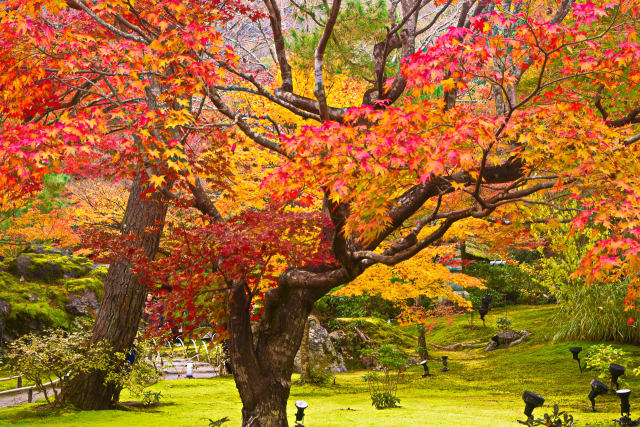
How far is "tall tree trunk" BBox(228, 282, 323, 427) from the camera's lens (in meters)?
5.48

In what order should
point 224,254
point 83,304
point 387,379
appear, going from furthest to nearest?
point 83,304
point 387,379
point 224,254

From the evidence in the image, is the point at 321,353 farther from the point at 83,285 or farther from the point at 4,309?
the point at 4,309

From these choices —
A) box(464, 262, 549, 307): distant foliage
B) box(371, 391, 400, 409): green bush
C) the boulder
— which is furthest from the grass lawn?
the boulder

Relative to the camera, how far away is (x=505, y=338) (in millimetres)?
14242

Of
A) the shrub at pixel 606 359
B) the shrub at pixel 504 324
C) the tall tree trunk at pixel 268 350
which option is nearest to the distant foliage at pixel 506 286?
the shrub at pixel 504 324

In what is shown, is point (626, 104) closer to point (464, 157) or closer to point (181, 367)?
point (464, 157)

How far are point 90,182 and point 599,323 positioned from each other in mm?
16696

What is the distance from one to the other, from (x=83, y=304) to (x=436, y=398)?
9.85m

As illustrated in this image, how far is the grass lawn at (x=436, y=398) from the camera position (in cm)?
661

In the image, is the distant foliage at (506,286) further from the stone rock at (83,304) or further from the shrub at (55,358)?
the shrub at (55,358)

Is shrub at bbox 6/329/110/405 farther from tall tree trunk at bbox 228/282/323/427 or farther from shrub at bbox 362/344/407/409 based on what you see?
shrub at bbox 362/344/407/409

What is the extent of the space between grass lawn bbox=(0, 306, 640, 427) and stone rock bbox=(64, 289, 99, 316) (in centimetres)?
414

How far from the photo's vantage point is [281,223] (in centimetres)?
529

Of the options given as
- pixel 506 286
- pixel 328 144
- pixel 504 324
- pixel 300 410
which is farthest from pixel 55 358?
pixel 506 286
